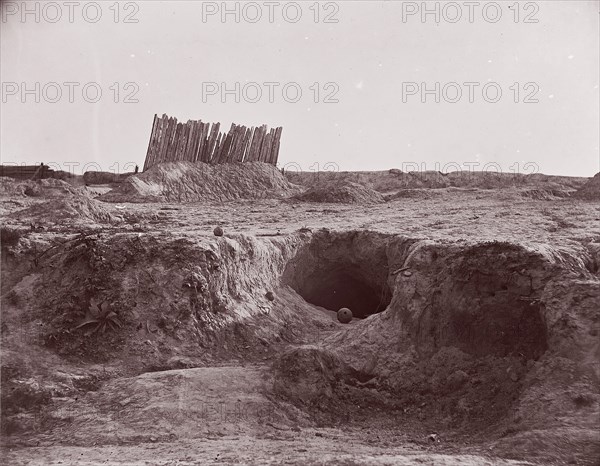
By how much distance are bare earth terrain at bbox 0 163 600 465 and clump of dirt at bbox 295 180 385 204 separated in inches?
170

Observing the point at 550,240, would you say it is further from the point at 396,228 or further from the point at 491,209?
the point at 491,209

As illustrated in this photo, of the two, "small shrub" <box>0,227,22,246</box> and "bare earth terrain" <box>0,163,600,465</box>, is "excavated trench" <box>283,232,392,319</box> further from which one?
"small shrub" <box>0,227,22,246</box>

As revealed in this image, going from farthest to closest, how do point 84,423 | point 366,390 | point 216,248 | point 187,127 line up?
point 187,127 → point 216,248 → point 366,390 → point 84,423

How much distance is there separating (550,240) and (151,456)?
188 inches

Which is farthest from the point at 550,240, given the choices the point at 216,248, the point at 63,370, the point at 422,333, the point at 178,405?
the point at 63,370

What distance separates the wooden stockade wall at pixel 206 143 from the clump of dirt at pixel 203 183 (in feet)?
0.99

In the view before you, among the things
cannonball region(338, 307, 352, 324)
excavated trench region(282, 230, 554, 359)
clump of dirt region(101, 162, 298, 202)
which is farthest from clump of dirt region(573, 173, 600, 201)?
cannonball region(338, 307, 352, 324)

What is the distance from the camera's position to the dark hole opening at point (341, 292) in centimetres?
845

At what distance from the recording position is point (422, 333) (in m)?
6.00

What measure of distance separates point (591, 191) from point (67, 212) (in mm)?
10310

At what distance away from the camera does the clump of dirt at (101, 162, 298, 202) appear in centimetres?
1331

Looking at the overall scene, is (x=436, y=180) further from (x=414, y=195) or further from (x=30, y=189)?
(x=30, y=189)

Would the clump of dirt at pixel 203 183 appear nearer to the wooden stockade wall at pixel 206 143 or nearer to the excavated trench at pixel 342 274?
the wooden stockade wall at pixel 206 143

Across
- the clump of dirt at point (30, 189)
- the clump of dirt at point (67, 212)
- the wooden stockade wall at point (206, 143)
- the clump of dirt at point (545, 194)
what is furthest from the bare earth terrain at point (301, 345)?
the wooden stockade wall at point (206, 143)
